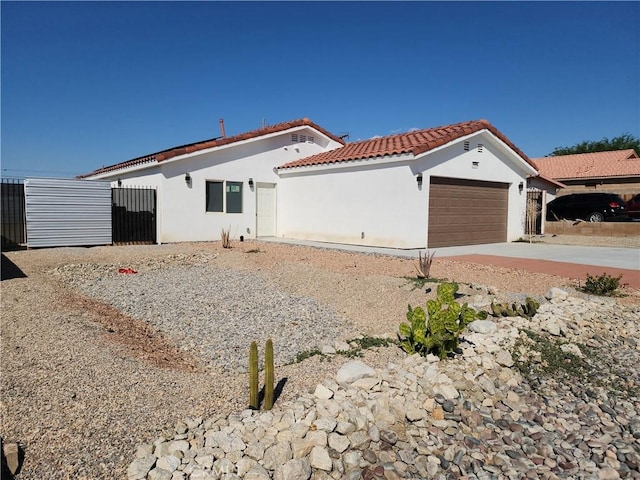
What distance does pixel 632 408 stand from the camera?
4383 mm

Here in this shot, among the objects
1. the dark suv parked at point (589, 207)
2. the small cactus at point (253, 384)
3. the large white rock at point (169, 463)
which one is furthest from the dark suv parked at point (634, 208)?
the large white rock at point (169, 463)

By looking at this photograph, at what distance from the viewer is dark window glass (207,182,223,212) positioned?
56.1ft

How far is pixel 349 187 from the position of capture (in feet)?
52.9

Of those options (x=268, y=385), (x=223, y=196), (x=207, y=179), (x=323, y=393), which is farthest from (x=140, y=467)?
(x=223, y=196)

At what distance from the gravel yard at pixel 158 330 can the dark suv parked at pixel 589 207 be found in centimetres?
1484

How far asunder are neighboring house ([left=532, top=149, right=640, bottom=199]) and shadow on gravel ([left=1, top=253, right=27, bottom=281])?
2742 centimetres

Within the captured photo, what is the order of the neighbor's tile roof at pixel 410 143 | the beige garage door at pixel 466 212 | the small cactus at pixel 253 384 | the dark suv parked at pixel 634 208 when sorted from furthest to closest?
the dark suv parked at pixel 634 208
the beige garage door at pixel 466 212
the neighbor's tile roof at pixel 410 143
the small cactus at pixel 253 384

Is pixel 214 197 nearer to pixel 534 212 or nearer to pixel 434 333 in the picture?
pixel 434 333

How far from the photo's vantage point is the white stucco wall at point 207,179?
16.0 meters

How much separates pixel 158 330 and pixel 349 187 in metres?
10.8

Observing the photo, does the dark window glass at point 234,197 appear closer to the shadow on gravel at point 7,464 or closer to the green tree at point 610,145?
the shadow on gravel at point 7,464

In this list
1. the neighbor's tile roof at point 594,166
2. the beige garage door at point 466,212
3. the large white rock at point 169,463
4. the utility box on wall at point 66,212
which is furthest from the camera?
the neighbor's tile roof at point 594,166

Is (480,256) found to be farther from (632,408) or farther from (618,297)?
(632,408)

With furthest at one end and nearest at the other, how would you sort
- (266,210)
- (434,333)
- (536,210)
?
(536,210) → (266,210) → (434,333)
